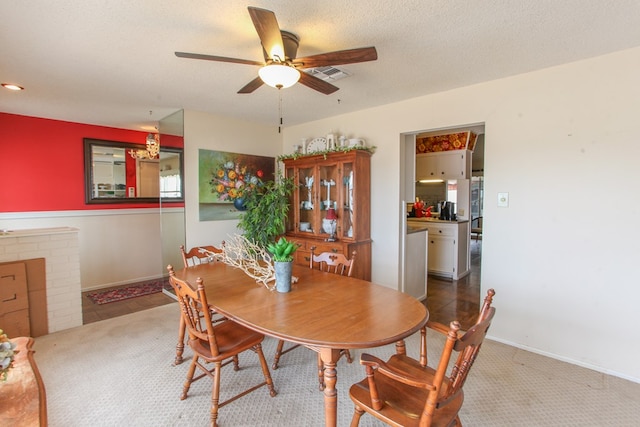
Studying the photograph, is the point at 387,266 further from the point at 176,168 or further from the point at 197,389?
the point at 176,168

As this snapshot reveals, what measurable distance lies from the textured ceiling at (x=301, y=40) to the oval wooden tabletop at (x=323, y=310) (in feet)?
5.30

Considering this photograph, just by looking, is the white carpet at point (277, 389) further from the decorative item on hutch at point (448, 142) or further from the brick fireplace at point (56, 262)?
the decorative item on hutch at point (448, 142)

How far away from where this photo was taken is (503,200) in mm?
2826

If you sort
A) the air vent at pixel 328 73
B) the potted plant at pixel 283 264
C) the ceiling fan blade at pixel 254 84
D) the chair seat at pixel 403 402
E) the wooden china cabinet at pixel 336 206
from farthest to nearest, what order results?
1. the wooden china cabinet at pixel 336 206
2. the air vent at pixel 328 73
3. the ceiling fan blade at pixel 254 84
4. the potted plant at pixel 283 264
5. the chair seat at pixel 403 402

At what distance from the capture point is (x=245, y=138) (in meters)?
4.36

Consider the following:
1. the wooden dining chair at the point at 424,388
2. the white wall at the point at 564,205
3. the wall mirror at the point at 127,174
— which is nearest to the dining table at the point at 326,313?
the wooden dining chair at the point at 424,388

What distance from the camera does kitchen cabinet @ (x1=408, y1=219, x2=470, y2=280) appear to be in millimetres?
4910

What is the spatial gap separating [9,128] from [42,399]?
13.6 ft

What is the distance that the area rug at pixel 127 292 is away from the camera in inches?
161

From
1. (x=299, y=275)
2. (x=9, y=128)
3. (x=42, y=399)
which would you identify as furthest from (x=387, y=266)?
(x=9, y=128)

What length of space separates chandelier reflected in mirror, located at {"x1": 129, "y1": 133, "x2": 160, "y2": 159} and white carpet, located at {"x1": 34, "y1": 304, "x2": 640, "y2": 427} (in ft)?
9.21

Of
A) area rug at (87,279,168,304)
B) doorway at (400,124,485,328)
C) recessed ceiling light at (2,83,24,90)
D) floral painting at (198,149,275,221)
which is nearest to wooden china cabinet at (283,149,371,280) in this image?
doorway at (400,124,485,328)

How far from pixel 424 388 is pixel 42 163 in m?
5.00

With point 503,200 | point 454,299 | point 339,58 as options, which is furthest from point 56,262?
point 454,299
